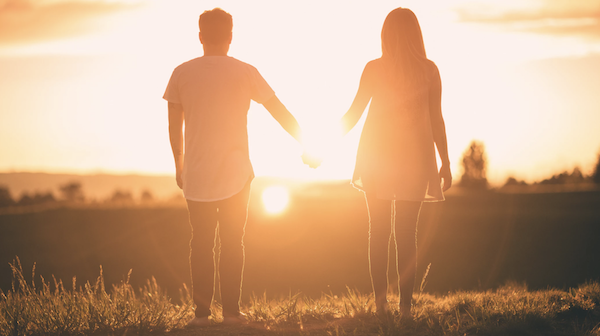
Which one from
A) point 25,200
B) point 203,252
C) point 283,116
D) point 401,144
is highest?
point 283,116

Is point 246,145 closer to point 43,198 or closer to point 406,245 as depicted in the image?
point 406,245

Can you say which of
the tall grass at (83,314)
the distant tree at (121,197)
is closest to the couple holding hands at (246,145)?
the tall grass at (83,314)

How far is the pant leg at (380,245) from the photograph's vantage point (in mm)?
3543

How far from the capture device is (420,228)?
2185 inches

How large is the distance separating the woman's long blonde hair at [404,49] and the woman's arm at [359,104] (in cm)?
19

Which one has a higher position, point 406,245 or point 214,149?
point 214,149

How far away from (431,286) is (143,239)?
3064cm

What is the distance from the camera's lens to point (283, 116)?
3.64m

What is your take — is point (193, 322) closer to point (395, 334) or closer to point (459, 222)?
point (395, 334)

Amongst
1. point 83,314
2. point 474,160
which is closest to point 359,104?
point 83,314

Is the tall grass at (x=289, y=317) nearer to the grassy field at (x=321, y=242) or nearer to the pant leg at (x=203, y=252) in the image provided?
the pant leg at (x=203, y=252)

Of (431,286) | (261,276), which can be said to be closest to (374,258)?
(431,286)

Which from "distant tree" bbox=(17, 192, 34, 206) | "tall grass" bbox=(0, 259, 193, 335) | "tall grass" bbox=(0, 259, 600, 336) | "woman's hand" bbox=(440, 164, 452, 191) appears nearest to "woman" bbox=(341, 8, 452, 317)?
"woman's hand" bbox=(440, 164, 452, 191)

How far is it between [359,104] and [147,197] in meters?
57.7
